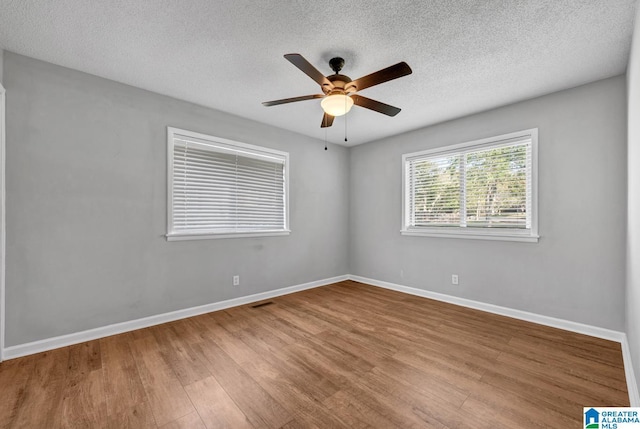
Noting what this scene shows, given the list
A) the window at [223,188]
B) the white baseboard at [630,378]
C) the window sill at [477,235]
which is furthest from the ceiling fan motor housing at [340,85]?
the white baseboard at [630,378]

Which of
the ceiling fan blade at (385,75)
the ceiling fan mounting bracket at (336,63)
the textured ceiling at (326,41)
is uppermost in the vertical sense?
the textured ceiling at (326,41)

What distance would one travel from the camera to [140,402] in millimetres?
1814

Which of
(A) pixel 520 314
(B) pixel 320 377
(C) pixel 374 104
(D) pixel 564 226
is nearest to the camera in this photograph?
(B) pixel 320 377

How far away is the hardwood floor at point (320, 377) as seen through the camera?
168 cm

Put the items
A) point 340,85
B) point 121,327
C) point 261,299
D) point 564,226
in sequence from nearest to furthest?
point 340,85
point 121,327
point 564,226
point 261,299

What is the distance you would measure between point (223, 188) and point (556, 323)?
14.0 feet

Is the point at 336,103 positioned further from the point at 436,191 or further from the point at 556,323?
the point at 556,323

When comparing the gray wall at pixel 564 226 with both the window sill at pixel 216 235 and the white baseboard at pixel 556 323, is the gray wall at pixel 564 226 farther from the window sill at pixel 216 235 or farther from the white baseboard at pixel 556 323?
the window sill at pixel 216 235

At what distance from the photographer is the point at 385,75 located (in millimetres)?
2068

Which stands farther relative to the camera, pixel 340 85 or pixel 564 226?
pixel 564 226

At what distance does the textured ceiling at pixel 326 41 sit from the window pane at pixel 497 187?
2.46 feet

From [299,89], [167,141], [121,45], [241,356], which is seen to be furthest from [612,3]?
[167,141]

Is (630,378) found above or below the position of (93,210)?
below

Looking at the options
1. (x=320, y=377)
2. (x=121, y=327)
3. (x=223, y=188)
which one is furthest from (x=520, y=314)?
(x=121, y=327)
